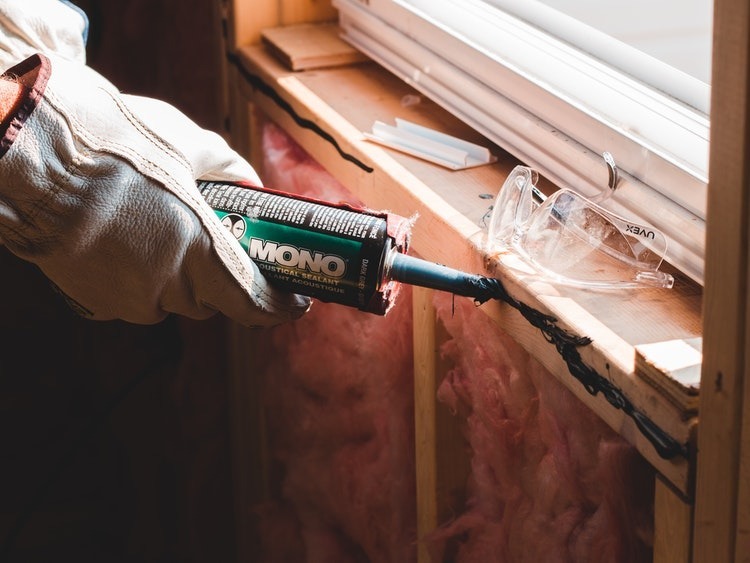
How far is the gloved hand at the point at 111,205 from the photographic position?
31.4 inches

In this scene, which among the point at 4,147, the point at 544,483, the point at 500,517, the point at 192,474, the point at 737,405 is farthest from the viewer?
the point at 192,474

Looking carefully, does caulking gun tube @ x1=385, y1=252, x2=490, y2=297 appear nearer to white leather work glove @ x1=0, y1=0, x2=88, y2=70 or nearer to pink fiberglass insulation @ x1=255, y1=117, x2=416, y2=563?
pink fiberglass insulation @ x1=255, y1=117, x2=416, y2=563

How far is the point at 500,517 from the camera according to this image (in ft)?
3.27

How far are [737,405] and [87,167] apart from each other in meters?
0.55

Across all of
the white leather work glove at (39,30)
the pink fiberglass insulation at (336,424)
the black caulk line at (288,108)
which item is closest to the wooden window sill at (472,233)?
the black caulk line at (288,108)

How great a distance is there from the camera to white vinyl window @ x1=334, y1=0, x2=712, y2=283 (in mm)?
798

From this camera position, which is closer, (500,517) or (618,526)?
(618,526)

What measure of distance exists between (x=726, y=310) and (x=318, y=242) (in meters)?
0.39

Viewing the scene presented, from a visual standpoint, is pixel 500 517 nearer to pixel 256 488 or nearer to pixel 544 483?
pixel 544 483

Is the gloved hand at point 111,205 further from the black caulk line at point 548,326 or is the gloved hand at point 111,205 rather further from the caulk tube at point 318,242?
the black caulk line at point 548,326

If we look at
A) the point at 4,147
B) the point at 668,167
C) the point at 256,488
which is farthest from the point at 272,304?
the point at 256,488

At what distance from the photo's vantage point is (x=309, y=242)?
2.81ft

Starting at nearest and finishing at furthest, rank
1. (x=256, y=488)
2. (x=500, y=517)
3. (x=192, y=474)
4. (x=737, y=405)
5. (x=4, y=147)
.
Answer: (x=737, y=405) < (x=4, y=147) < (x=500, y=517) < (x=256, y=488) < (x=192, y=474)

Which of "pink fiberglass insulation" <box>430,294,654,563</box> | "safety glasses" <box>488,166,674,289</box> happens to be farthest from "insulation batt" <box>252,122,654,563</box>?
"safety glasses" <box>488,166,674,289</box>
